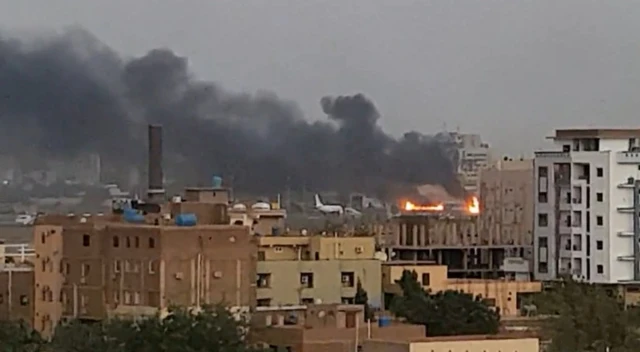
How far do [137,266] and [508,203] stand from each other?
1306 centimetres

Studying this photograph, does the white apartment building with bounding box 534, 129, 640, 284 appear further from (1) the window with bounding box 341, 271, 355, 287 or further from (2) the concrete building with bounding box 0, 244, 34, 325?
(2) the concrete building with bounding box 0, 244, 34, 325

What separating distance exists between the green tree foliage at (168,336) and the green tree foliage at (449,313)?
328 cm

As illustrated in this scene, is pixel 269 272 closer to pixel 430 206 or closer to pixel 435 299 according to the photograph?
pixel 435 299

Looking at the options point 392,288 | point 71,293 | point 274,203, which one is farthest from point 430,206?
point 71,293

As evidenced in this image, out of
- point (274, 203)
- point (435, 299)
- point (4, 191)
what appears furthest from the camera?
point (4, 191)

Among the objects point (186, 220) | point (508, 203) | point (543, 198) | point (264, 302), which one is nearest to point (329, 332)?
point (186, 220)

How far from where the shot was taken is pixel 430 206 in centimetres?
3978

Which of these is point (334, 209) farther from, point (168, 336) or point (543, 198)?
point (168, 336)

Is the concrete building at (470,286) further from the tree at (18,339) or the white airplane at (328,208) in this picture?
the white airplane at (328,208)

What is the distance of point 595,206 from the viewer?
33.3 meters

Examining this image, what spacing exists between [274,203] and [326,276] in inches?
366

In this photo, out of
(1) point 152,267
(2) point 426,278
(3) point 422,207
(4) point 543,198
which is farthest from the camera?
(3) point 422,207

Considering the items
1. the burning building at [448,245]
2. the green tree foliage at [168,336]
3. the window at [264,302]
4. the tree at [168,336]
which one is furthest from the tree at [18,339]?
the burning building at [448,245]

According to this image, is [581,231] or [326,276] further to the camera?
[581,231]
